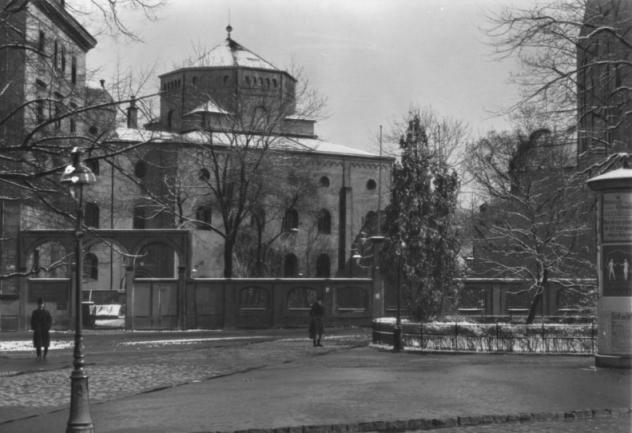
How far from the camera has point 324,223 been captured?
8338 centimetres

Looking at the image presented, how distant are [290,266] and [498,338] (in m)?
56.4

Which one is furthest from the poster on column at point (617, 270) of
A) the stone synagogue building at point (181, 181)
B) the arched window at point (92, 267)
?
the arched window at point (92, 267)

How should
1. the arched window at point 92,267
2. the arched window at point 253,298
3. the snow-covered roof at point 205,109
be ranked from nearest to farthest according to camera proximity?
the arched window at point 253,298
the snow-covered roof at point 205,109
the arched window at point 92,267

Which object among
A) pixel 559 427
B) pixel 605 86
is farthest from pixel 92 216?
pixel 559 427

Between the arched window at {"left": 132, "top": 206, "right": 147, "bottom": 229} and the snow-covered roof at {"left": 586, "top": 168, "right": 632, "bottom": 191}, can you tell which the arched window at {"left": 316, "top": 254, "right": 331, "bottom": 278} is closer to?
the arched window at {"left": 132, "top": 206, "right": 147, "bottom": 229}

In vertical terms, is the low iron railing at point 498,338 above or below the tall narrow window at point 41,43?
below

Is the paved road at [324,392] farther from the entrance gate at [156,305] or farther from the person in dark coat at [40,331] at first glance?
the entrance gate at [156,305]

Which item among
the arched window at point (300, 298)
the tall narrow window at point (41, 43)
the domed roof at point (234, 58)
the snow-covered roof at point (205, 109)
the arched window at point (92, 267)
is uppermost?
the domed roof at point (234, 58)

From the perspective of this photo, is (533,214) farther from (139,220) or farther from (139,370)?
(139,220)

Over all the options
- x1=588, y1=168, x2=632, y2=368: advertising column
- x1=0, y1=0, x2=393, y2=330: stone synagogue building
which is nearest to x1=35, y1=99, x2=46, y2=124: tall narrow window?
x1=0, y1=0, x2=393, y2=330: stone synagogue building

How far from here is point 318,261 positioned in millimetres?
82625

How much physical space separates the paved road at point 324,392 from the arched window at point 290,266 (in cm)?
5599

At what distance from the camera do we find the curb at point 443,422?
39.8 ft

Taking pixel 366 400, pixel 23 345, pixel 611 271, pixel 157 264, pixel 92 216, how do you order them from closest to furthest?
pixel 366 400
pixel 611 271
pixel 23 345
pixel 157 264
pixel 92 216
